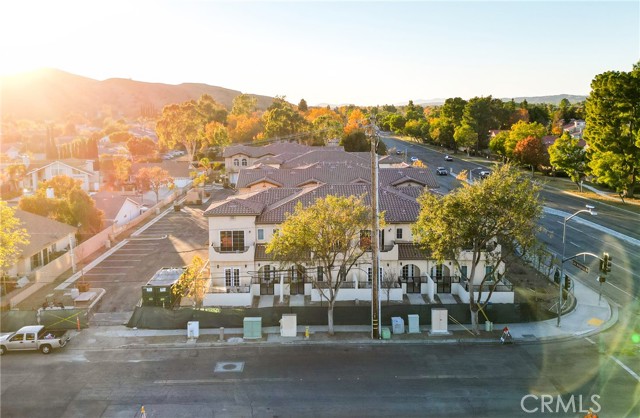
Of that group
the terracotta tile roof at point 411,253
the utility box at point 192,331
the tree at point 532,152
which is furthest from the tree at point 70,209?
the tree at point 532,152

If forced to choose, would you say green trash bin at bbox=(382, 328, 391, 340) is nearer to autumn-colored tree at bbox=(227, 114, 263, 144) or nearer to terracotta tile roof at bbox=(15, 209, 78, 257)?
terracotta tile roof at bbox=(15, 209, 78, 257)

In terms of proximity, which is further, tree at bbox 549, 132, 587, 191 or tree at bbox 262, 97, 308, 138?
tree at bbox 262, 97, 308, 138

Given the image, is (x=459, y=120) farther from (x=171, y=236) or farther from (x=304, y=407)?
(x=304, y=407)

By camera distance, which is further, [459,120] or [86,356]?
[459,120]

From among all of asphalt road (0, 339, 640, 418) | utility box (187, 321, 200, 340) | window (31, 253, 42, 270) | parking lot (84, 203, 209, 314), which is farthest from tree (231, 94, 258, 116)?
asphalt road (0, 339, 640, 418)

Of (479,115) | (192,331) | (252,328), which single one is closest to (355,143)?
(479,115)

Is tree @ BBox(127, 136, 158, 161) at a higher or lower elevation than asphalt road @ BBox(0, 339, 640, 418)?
higher

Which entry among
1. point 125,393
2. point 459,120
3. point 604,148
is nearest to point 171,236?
point 125,393
